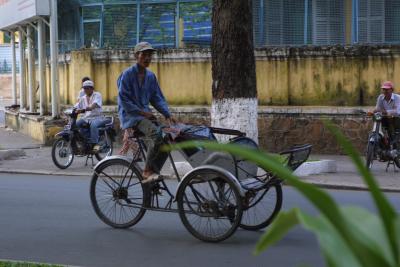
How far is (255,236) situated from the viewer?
24.2ft

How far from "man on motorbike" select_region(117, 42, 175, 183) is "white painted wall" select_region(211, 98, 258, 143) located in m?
3.48

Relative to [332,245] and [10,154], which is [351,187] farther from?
[332,245]

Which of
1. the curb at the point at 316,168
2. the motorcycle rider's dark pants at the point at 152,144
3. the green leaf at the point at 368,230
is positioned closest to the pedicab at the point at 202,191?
the motorcycle rider's dark pants at the point at 152,144

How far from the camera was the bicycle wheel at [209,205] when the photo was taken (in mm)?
6859

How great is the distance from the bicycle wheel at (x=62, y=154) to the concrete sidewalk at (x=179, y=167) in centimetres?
12

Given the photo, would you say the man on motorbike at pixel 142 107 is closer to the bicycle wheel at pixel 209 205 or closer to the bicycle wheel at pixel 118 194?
the bicycle wheel at pixel 118 194

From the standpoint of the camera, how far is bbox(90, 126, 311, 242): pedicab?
6.91 m

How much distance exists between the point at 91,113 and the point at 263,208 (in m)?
7.94

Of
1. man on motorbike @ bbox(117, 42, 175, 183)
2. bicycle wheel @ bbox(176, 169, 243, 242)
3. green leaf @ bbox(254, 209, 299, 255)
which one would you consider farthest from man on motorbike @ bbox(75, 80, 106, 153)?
green leaf @ bbox(254, 209, 299, 255)

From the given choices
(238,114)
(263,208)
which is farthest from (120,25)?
(263,208)

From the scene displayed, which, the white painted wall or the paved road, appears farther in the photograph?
the white painted wall

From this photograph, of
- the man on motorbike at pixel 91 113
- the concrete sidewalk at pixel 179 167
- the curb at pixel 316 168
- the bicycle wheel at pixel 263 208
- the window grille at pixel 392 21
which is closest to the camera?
the bicycle wheel at pixel 263 208

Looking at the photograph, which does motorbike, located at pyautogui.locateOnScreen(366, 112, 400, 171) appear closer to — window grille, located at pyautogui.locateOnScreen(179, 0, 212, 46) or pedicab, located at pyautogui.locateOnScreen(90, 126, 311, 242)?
pedicab, located at pyautogui.locateOnScreen(90, 126, 311, 242)

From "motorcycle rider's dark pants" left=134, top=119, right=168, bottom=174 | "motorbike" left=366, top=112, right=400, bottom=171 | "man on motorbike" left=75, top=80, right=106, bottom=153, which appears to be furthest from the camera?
"man on motorbike" left=75, top=80, right=106, bottom=153
